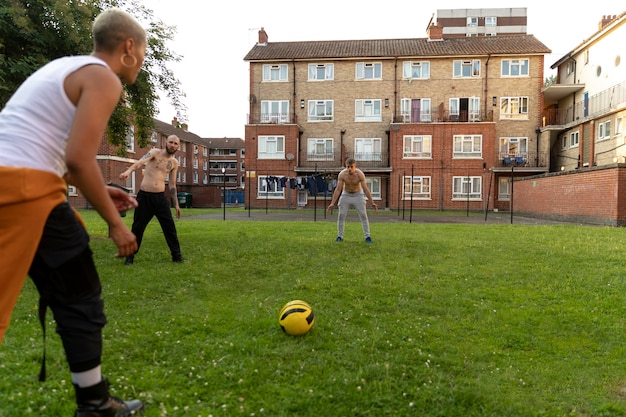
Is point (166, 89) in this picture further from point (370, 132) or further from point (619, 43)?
point (619, 43)

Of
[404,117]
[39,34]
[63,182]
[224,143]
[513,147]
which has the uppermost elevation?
[224,143]

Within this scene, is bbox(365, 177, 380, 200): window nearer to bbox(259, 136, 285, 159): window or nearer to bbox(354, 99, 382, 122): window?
bbox(354, 99, 382, 122): window

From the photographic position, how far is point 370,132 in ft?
127

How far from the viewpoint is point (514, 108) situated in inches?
1470

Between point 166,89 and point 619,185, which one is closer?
point 166,89

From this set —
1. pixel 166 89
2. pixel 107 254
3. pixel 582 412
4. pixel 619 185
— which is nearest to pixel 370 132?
pixel 619 185

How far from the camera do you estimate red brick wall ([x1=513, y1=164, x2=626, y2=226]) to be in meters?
17.1

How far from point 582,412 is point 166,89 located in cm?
1103

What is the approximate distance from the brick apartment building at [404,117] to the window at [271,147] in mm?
92

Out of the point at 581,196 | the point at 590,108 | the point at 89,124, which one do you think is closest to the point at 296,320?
the point at 89,124

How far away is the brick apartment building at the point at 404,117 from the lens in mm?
36312

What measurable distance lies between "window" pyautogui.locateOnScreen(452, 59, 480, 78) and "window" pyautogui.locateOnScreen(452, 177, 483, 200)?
31.1 feet

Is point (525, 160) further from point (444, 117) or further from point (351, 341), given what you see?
point (351, 341)

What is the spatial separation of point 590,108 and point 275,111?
26.5 metres
